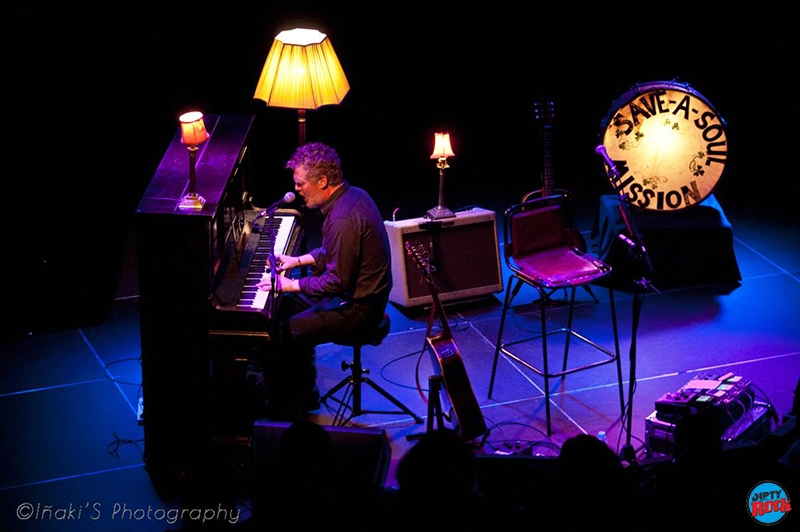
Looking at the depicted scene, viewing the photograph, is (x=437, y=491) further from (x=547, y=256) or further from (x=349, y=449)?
(x=547, y=256)

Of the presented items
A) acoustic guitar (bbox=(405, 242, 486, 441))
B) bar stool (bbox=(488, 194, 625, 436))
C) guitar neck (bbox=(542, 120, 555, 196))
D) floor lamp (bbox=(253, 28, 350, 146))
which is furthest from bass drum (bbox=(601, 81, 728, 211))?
acoustic guitar (bbox=(405, 242, 486, 441))

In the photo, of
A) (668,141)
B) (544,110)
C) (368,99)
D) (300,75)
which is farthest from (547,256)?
(368,99)

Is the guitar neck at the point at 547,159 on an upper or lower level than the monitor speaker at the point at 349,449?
upper

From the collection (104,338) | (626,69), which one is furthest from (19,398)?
(626,69)

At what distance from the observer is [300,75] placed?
226 inches

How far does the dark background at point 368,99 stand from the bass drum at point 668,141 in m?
0.22

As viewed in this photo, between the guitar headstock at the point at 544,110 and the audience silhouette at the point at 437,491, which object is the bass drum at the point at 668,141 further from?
the audience silhouette at the point at 437,491

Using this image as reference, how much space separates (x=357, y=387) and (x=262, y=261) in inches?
35.3

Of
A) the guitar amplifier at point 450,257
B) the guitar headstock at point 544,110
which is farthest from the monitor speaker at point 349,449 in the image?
the guitar headstock at point 544,110

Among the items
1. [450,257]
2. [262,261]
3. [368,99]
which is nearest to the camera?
Result: [262,261]

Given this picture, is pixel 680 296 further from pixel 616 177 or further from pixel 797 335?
pixel 616 177

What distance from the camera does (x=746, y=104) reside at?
9.66 meters

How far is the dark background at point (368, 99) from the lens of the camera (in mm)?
7129

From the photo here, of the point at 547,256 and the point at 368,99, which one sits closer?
the point at 547,256
